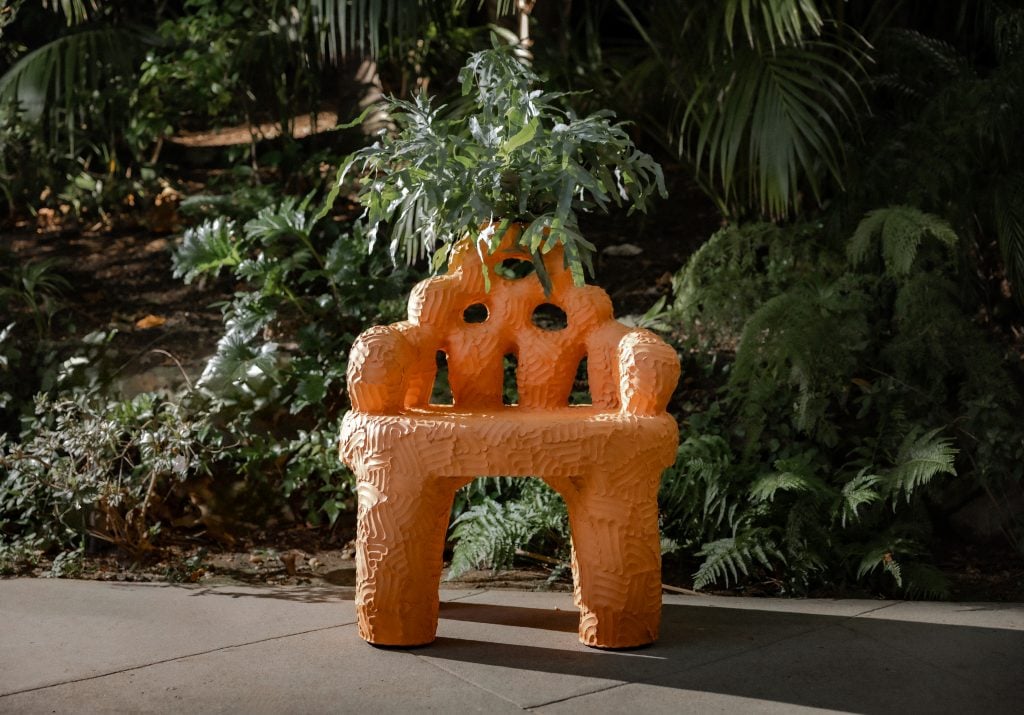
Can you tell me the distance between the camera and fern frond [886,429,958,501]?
3500 millimetres

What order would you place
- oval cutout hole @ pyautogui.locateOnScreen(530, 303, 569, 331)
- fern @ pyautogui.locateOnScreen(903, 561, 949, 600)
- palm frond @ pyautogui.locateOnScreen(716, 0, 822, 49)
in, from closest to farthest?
fern @ pyautogui.locateOnScreen(903, 561, 949, 600) → palm frond @ pyautogui.locateOnScreen(716, 0, 822, 49) → oval cutout hole @ pyautogui.locateOnScreen(530, 303, 569, 331)

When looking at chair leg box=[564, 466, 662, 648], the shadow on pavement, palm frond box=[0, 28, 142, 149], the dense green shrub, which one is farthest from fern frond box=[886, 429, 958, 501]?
palm frond box=[0, 28, 142, 149]

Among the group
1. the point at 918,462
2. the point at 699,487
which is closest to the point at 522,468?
the point at 699,487

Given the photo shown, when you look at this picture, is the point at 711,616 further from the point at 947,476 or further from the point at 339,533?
the point at 339,533

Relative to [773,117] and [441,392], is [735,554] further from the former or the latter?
[773,117]

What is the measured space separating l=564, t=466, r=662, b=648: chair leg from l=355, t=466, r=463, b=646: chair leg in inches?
15.7

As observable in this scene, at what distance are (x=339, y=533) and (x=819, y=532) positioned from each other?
1800 mm

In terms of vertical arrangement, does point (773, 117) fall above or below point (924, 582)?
above

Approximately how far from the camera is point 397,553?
2.93 meters

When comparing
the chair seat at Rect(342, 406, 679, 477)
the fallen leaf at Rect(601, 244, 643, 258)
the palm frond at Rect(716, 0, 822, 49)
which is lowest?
the chair seat at Rect(342, 406, 679, 477)

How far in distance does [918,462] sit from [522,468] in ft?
4.84

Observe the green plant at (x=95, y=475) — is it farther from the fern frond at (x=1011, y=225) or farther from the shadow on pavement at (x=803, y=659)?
the fern frond at (x=1011, y=225)

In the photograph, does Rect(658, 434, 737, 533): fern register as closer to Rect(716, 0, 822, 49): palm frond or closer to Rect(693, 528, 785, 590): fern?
Rect(693, 528, 785, 590): fern

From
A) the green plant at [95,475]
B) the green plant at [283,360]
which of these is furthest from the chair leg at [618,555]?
the green plant at [95,475]
